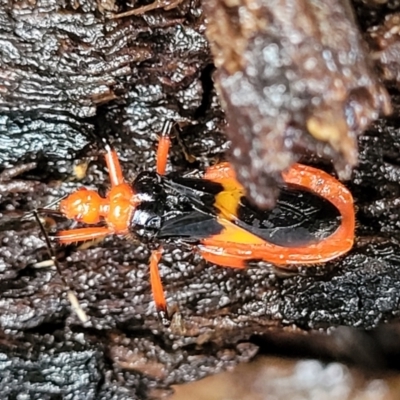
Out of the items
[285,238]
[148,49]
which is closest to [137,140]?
[148,49]

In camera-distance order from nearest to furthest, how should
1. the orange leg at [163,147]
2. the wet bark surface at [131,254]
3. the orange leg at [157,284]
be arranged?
the wet bark surface at [131,254], the orange leg at [163,147], the orange leg at [157,284]

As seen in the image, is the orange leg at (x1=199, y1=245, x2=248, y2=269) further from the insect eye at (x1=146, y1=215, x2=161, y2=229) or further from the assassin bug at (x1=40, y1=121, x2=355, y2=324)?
the insect eye at (x1=146, y1=215, x2=161, y2=229)

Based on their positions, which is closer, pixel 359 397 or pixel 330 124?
pixel 330 124

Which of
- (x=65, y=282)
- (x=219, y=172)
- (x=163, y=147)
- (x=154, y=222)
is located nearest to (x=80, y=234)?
(x=65, y=282)

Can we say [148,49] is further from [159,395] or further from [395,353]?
[395,353]

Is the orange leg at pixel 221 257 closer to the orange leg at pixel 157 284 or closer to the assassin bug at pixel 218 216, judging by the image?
the assassin bug at pixel 218 216

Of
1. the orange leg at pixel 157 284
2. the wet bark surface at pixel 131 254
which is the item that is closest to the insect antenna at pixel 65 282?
the wet bark surface at pixel 131 254
